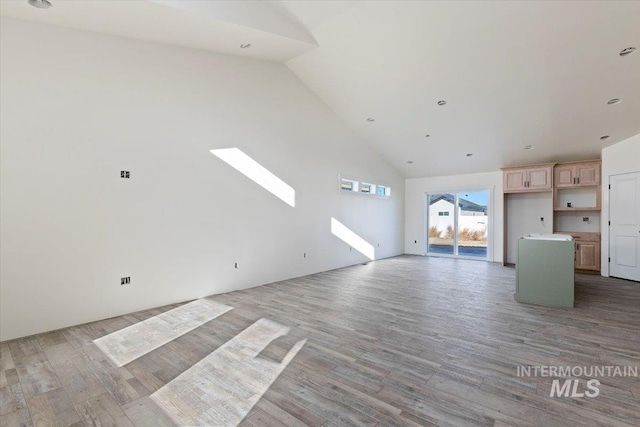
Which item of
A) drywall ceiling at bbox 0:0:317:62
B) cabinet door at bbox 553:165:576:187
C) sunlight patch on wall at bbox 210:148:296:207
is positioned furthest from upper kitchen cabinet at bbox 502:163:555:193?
drywall ceiling at bbox 0:0:317:62

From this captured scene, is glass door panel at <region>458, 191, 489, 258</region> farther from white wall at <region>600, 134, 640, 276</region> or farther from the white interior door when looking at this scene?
the white interior door

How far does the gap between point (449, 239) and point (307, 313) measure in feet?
22.1

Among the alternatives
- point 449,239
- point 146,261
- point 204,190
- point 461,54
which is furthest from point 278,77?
point 449,239

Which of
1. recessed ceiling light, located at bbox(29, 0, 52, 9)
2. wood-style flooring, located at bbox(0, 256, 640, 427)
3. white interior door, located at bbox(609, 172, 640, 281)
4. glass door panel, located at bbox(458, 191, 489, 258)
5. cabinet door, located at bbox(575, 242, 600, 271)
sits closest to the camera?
wood-style flooring, located at bbox(0, 256, 640, 427)

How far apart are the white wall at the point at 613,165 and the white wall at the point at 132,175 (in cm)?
637

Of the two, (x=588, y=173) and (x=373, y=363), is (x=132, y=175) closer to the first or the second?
(x=373, y=363)

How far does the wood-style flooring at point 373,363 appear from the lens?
1915 mm

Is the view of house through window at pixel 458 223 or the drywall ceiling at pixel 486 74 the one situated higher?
the drywall ceiling at pixel 486 74

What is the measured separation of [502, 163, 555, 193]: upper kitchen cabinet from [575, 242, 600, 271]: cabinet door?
57.3 inches

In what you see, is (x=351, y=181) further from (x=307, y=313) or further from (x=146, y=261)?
(x=146, y=261)

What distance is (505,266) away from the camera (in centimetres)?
755

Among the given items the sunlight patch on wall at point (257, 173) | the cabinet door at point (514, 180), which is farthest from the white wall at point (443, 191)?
the sunlight patch on wall at point (257, 173)

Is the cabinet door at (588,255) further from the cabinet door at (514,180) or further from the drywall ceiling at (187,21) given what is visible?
the drywall ceiling at (187,21)

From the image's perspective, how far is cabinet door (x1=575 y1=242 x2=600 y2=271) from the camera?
21.3 feet
